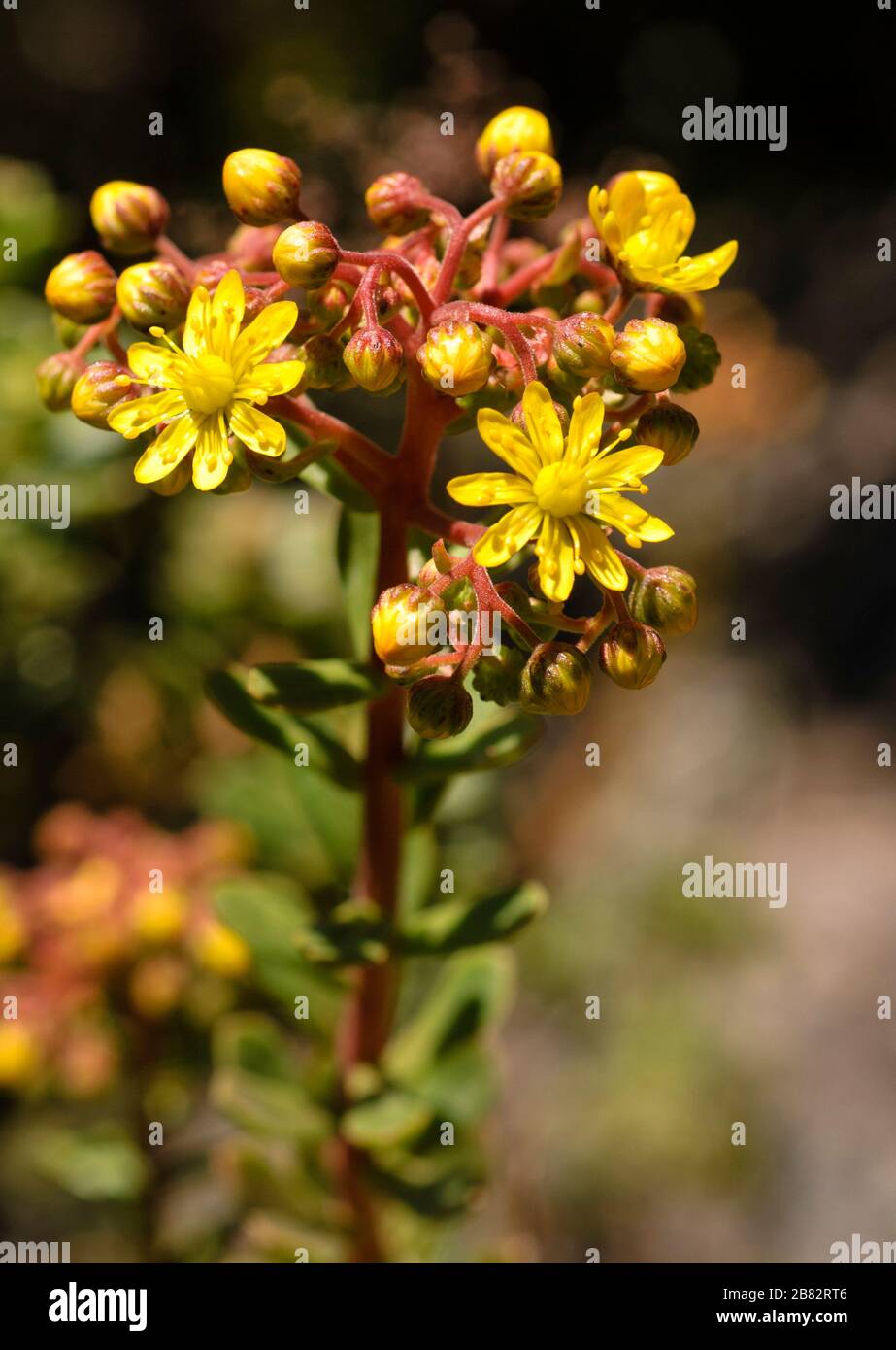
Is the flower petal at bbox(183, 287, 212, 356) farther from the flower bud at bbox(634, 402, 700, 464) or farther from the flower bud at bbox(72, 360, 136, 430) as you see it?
the flower bud at bbox(634, 402, 700, 464)

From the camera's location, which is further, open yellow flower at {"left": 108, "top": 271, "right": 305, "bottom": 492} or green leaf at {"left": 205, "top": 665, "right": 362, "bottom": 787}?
green leaf at {"left": 205, "top": 665, "right": 362, "bottom": 787}

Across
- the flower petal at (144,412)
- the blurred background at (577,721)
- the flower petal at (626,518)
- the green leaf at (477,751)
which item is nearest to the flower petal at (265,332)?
the flower petal at (144,412)

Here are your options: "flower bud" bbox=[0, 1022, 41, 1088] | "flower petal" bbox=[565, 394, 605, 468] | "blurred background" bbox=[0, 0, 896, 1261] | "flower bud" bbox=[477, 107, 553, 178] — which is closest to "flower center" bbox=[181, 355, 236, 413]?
"flower petal" bbox=[565, 394, 605, 468]

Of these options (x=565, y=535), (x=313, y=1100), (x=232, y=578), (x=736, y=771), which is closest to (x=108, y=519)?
(x=232, y=578)

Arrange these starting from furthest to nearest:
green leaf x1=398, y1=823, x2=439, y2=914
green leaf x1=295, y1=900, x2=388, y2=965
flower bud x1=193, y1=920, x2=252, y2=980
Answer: flower bud x1=193, y1=920, x2=252, y2=980 < green leaf x1=398, y1=823, x2=439, y2=914 < green leaf x1=295, y1=900, x2=388, y2=965

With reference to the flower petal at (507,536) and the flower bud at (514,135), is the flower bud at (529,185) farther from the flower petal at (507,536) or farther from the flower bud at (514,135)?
the flower petal at (507,536)

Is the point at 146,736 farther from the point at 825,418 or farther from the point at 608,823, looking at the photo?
the point at 825,418
